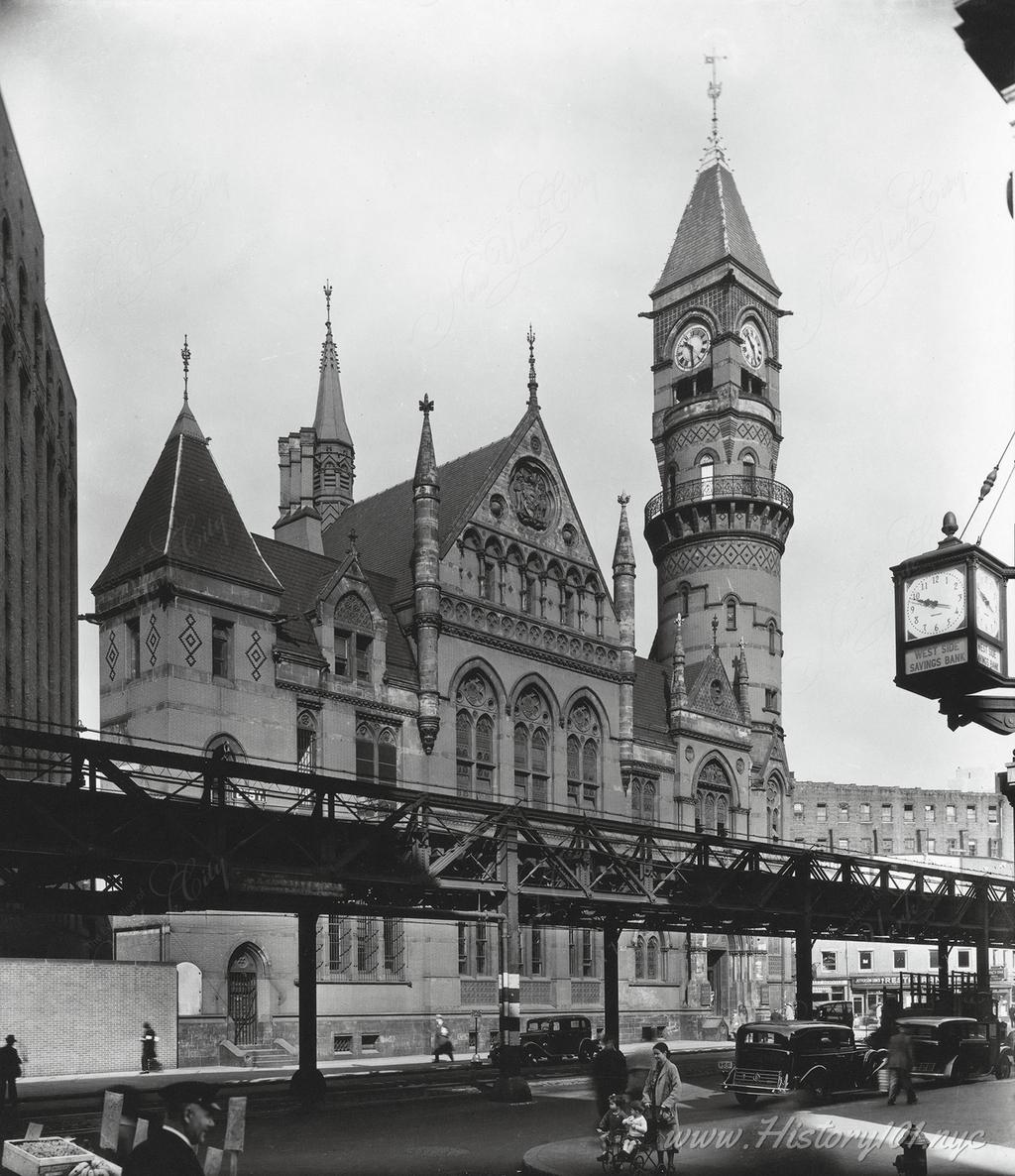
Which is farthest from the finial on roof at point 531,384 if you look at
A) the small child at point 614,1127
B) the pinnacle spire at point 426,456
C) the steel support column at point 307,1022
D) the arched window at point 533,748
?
the small child at point 614,1127

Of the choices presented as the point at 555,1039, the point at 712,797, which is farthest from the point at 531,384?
the point at 555,1039

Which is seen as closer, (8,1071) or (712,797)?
(8,1071)

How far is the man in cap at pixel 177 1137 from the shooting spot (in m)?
8.11

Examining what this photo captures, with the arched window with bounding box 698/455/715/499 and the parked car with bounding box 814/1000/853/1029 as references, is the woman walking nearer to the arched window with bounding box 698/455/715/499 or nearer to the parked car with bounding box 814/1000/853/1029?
the parked car with bounding box 814/1000/853/1029

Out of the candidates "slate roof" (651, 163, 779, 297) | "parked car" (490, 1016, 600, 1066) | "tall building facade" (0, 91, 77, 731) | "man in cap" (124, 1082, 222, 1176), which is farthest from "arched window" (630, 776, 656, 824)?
"man in cap" (124, 1082, 222, 1176)

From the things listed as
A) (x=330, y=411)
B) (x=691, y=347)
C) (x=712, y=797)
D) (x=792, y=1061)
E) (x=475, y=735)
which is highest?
(x=691, y=347)

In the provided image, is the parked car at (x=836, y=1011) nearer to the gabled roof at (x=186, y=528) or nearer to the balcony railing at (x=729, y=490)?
the gabled roof at (x=186, y=528)

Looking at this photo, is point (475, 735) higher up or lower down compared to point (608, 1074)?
higher up

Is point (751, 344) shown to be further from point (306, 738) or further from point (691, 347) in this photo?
point (306, 738)

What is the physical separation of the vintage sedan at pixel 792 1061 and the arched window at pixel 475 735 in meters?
21.6

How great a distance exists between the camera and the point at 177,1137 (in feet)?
27.2

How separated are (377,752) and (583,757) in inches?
432

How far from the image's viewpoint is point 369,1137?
2194 cm

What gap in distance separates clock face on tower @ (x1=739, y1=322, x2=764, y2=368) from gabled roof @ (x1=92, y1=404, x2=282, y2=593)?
3314 cm
